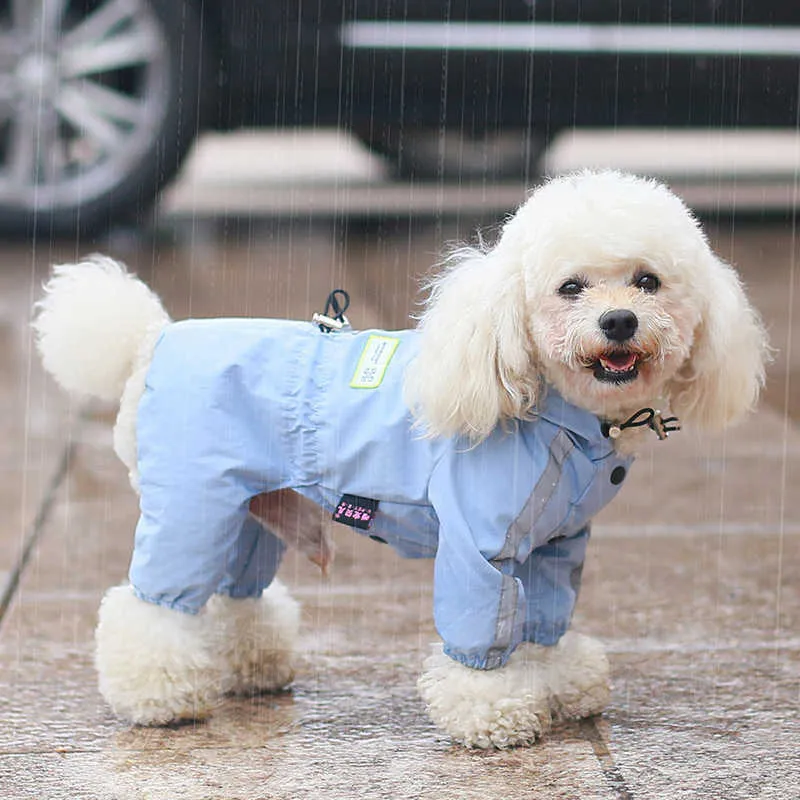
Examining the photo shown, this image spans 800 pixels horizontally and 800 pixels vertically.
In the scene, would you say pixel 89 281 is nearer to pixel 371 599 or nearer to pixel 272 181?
pixel 371 599

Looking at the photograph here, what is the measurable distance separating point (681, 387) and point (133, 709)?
1345 millimetres

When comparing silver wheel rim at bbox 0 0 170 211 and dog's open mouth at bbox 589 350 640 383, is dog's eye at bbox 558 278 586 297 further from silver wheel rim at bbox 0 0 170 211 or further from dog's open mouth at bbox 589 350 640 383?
silver wheel rim at bbox 0 0 170 211

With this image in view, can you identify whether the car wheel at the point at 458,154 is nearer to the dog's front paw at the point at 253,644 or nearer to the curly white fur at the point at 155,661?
the dog's front paw at the point at 253,644

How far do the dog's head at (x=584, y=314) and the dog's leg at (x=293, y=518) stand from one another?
1.66 feet

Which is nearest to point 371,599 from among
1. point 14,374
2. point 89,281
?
point 89,281

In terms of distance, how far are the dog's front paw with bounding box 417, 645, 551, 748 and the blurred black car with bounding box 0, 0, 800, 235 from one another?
4.44 m

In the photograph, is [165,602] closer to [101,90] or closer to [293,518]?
[293,518]

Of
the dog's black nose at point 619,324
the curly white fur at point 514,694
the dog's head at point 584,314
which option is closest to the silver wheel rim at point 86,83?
the dog's head at point 584,314

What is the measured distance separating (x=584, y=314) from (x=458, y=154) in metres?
6.78

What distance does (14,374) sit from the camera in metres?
5.92

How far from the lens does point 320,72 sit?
7344 millimetres

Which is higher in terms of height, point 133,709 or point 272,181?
point 272,181

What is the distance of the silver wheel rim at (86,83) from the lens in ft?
22.9

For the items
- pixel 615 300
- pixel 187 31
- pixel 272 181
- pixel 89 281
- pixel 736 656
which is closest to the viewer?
pixel 615 300
